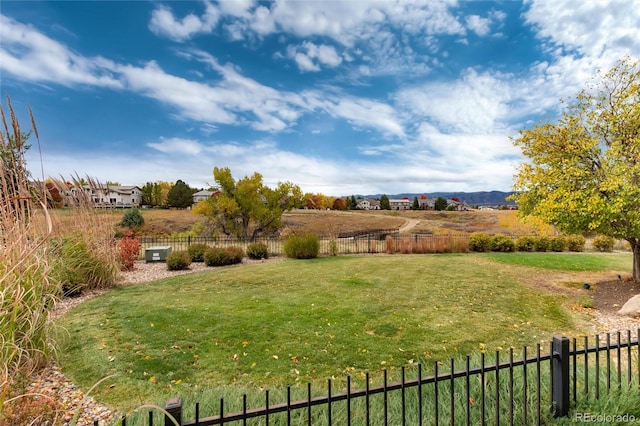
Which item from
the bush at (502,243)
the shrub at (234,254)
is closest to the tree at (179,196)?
the shrub at (234,254)

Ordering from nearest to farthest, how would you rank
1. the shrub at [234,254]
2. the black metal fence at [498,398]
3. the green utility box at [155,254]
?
the black metal fence at [498,398], the green utility box at [155,254], the shrub at [234,254]

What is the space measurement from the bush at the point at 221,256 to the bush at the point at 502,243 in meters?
13.9

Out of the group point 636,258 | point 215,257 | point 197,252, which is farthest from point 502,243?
point 197,252

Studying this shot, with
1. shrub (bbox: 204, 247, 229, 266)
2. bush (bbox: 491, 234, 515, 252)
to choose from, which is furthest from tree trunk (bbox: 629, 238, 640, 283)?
shrub (bbox: 204, 247, 229, 266)

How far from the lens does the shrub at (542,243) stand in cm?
1663

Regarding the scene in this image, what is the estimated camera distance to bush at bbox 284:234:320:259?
13.8m

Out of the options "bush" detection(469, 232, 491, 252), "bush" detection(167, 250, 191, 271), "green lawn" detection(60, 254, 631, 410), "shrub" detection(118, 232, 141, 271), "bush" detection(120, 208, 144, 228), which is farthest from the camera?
"bush" detection(120, 208, 144, 228)

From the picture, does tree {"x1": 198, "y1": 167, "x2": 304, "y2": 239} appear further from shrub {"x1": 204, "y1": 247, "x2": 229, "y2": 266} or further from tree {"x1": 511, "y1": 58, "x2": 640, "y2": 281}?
tree {"x1": 511, "y1": 58, "x2": 640, "y2": 281}

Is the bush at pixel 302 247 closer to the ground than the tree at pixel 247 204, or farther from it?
closer to the ground

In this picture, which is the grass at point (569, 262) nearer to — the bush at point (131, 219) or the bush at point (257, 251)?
the bush at point (257, 251)

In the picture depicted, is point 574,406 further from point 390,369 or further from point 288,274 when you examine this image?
point 288,274

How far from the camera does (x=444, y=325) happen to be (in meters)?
5.55

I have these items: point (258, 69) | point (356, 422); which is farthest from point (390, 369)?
point (258, 69)

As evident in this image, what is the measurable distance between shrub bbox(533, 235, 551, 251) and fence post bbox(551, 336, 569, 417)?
1734 centimetres
